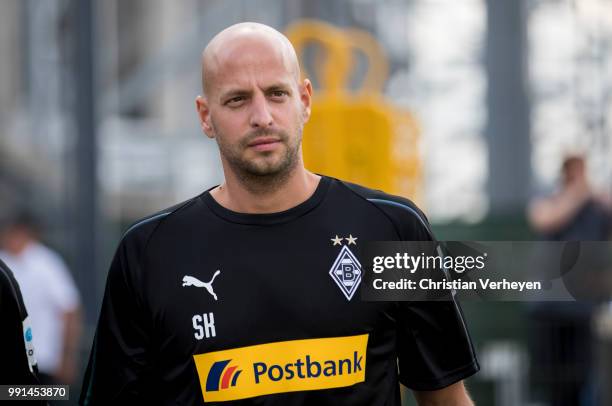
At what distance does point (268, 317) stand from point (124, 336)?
1.35 ft

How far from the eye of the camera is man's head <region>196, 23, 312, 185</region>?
336cm

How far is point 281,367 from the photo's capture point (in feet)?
11.1

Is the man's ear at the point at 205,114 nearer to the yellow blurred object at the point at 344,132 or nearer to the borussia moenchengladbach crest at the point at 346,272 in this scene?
the borussia moenchengladbach crest at the point at 346,272

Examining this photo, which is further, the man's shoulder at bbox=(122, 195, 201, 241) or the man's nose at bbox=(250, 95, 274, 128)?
the man's shoulder at bbox=(122, 195, 201, 241)

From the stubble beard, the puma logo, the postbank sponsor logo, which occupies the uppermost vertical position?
Answer: the stubble beard

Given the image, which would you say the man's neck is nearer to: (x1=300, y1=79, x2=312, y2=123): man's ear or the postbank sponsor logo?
(x1=300, y1=79, x2=312, y2=123): man's ear

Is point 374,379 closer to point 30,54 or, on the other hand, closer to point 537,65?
point 537,65

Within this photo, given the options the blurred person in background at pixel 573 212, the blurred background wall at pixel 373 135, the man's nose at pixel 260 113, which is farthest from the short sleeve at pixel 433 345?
the blurred background wall at pixel 373 135

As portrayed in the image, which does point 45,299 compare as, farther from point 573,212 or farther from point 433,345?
point 433,345

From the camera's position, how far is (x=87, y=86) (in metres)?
9.59

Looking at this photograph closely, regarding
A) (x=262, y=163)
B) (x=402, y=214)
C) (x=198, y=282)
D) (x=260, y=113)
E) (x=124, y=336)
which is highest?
(x=260, y=113)

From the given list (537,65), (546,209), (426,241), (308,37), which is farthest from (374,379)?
(537,65)

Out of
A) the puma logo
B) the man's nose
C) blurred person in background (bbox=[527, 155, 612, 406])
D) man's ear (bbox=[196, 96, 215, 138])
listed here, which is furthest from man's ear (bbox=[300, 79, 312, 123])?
blurred person in background (bbox=[527, 155, 612, 406])

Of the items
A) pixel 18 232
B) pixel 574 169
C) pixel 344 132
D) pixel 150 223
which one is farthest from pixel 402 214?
pixel 574 169
